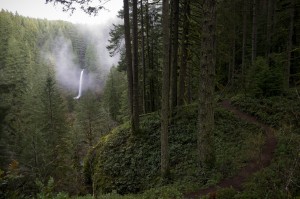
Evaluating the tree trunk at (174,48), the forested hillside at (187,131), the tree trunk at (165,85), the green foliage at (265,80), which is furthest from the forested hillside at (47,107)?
the green foliage at (265,80)

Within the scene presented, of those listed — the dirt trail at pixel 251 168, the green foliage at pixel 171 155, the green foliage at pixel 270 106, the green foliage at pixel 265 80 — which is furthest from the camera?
the green foliage at pixel 265 80

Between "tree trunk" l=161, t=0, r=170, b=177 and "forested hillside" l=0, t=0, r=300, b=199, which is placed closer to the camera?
"forested hillside" l=0, t=0, r=300, b=199

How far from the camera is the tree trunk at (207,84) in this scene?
8680 mm

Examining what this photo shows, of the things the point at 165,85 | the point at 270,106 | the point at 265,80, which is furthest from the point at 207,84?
the point at 265,80

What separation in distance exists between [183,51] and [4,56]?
2514 inches

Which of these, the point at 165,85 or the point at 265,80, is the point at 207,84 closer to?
the point at 165,85

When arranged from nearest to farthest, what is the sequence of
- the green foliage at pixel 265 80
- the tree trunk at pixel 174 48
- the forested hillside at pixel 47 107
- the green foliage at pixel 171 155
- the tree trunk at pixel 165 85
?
the tree trunk at pixel 165 85 < the green foliage at pixel 171 155 < the tree trunk at pixel 174 48 < the forested hillside at pixel 47 107 < the green foliage at pixel 265 80

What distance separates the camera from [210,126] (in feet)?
30.0

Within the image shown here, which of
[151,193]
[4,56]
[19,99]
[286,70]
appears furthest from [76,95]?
[151,193]

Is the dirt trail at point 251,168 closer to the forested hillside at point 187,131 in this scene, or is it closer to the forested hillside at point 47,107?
the forested hillside at point 187,131

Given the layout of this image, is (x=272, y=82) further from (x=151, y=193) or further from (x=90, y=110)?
(x=90, y=110)

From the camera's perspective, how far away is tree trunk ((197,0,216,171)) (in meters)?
8.68

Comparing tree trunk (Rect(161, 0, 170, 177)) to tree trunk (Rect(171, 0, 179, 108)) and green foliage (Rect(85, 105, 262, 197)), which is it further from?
tree trunk (Rect(171, 0, 179, 108))

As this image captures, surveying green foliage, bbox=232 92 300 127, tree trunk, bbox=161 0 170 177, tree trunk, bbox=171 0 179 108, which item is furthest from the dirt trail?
tree trunk, bbox=171 0 179 108
